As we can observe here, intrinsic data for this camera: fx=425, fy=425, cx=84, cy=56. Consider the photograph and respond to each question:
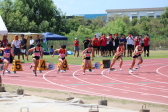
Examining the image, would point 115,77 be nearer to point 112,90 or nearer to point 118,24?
point 112,90

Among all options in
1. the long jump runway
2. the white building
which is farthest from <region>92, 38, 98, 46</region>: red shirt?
the white building

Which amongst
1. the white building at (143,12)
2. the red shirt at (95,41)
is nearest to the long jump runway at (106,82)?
the red shirt at (95,41)

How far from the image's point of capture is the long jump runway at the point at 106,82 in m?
15.3

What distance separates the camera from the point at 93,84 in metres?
18.1

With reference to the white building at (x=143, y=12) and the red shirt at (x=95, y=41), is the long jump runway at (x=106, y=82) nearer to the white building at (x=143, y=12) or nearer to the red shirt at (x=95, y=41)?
the red shirt at (x=95, y=41)

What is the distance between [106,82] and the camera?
18.8 metres

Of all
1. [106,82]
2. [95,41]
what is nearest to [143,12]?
[95,41]

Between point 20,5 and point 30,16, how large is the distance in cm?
224

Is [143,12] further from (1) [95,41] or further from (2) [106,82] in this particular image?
(2) [106,82]

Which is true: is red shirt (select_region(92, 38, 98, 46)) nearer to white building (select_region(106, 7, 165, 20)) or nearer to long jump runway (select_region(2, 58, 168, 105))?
long jump runway (select_region(2, 58, 168, 105))

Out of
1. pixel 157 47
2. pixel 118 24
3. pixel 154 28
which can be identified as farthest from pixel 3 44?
pixel 154 28

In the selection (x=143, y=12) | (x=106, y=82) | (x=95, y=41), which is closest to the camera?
(x=106, y=82)

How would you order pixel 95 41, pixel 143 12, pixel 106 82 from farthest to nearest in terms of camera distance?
pixel 143 12 < pixel 95 41 < pixel 106 82

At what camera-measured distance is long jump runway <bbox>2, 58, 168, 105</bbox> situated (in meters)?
15.3
